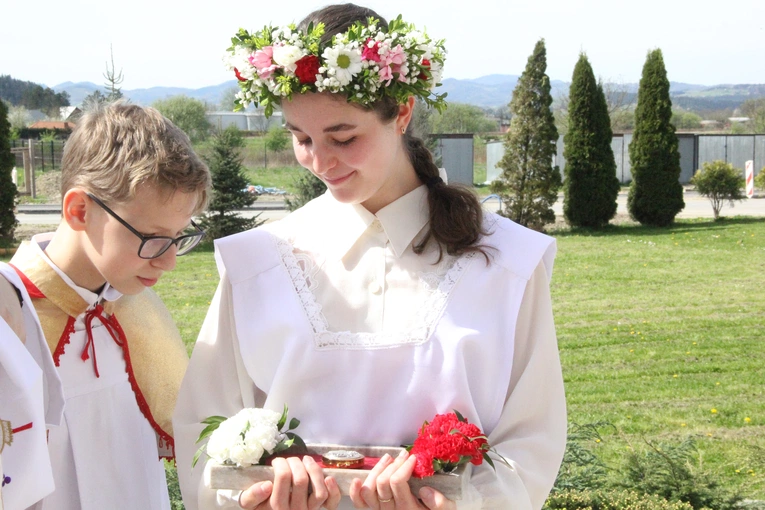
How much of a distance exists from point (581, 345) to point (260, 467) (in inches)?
267

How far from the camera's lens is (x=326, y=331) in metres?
2.13

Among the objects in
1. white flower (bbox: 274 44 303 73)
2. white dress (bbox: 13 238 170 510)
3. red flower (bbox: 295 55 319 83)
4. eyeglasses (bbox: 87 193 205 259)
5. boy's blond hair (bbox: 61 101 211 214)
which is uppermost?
white flower (bbox: 274 44 303 73)

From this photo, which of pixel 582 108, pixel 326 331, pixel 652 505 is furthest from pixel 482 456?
pixel 582 108

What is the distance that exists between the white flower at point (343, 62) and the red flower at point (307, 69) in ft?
0.11

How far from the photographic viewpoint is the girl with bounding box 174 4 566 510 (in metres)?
2.08

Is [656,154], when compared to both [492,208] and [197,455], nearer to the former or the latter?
[492,208]

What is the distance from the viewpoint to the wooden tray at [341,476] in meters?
1.81

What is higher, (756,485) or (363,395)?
(363,395)

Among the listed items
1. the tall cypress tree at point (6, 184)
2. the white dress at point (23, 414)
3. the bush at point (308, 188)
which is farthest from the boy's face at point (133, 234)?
the tall cypress tree at point (6, 184)

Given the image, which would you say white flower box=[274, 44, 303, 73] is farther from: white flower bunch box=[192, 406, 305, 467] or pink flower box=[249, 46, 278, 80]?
white flower bunch box=[192, 406, 305, 467]

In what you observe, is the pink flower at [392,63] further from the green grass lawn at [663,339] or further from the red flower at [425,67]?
the green grass lawn at [663,339]

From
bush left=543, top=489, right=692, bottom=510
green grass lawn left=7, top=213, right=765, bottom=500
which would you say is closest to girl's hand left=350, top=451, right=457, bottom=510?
bush left=543, top=489, right=692, bottom=510

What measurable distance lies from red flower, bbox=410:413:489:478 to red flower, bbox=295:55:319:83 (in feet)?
2.89

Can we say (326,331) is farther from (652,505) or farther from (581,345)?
(581,345)
